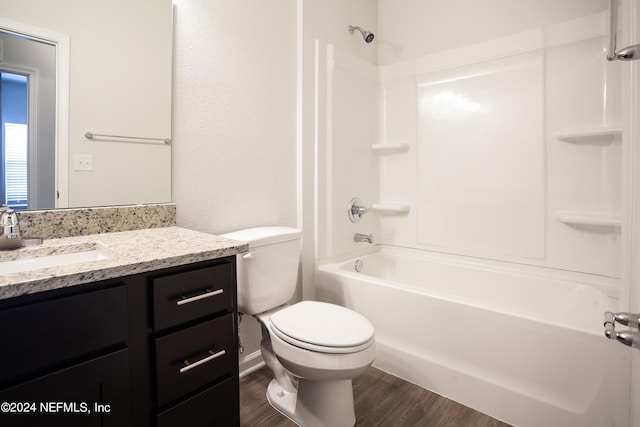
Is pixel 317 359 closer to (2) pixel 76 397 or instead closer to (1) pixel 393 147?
(2) pixel 76 397

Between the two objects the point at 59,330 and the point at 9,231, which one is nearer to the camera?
the point at 59,330

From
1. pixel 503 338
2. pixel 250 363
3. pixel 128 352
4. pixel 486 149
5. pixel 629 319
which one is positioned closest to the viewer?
pixel 629 319

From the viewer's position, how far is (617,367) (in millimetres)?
1237

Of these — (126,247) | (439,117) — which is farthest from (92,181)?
(439,117)

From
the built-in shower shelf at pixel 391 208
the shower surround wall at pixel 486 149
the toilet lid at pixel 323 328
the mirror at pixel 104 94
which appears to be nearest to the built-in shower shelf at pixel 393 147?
the shower surround wall at pixel 486 149

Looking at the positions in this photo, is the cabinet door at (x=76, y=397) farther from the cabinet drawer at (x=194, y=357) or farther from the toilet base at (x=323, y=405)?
the toilet base at (x=323, y=405)

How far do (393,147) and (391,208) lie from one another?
47 cm

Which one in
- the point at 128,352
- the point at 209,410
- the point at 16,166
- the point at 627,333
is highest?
the point at 16,166

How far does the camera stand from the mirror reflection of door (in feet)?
3.59

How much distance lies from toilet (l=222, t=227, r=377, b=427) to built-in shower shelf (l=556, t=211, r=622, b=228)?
4.45ft

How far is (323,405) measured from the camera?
4.64ft

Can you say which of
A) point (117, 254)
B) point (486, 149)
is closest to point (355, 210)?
point (486, 149)

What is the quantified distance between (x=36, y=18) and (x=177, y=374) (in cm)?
131

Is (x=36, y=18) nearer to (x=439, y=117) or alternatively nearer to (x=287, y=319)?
(x=287, y=319)
